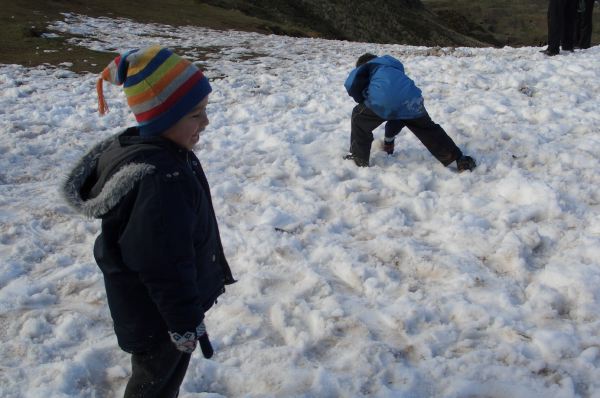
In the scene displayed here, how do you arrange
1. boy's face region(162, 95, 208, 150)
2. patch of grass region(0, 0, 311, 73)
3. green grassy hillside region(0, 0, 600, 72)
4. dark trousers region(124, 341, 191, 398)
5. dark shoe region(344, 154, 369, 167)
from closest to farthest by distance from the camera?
boy's face region(162, 95, 208, 150)
dark trousers region(124, 341, 191, 398)
dark shoe region(344, 154, 369, 167)
patch of grass region(0, 0, 311, 73)
green grassy hillside region(0, 0, 600, 72)

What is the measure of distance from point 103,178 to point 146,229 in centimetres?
38

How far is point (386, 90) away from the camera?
5473 millimetres

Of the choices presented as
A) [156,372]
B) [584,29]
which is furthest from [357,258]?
[584,29]

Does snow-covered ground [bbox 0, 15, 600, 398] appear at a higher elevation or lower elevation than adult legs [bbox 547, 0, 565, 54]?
lower

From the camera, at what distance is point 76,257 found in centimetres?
447

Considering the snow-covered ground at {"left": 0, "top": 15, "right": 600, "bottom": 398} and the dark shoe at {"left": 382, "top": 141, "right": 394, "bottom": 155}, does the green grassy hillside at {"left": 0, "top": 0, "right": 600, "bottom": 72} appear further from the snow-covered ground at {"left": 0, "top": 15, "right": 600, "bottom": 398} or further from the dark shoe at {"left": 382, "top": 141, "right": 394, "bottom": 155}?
the dark shoe at {"left": 382, "top": 141, "right": 394, "bottom": 155}

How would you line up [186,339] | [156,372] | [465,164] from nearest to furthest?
[186,339]
[156,372]
[465,164]

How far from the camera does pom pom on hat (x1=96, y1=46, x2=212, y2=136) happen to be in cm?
225

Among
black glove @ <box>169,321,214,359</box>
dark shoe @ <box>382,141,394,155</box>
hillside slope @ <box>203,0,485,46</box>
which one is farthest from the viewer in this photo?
hillside slope @ <box>203,0,485,46</box>

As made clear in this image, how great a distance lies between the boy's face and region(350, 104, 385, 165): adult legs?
358 cm

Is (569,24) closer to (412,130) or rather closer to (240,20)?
(412,130)

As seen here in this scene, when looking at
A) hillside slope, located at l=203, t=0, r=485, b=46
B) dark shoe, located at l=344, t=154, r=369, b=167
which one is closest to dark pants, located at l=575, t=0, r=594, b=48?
dark shoe, located at l=344, t=154, r=369, b=167

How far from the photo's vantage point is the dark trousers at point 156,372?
247 cm

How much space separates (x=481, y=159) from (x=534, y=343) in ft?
9.66
